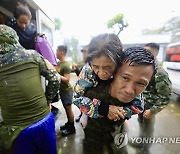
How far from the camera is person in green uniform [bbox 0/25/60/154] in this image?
143 cm

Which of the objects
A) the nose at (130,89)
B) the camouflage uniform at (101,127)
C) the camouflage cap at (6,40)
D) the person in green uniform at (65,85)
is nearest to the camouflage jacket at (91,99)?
the camouflage uniform at (101,127)

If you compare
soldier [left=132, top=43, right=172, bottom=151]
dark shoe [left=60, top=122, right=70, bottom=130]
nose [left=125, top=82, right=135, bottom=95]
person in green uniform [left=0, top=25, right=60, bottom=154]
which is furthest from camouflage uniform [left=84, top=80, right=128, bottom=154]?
dark shoe [left=60, top=122, right=70, bottom=130]

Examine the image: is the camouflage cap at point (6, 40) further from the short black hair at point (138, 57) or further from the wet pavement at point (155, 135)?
the wet pavement at point (155, 135)

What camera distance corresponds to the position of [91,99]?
1086 mm

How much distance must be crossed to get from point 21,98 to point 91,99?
27.2 inches

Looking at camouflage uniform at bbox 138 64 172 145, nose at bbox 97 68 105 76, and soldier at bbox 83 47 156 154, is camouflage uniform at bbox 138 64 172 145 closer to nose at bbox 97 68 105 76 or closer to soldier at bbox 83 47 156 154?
soldier at bbox 83 47 156 154

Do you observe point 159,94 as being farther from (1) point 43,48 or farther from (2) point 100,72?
(1) point 43,48

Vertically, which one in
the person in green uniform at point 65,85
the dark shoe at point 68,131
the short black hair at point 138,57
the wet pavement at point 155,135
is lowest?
the wet pavement at point 155,135

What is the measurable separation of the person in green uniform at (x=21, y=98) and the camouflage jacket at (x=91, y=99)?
1.82ft

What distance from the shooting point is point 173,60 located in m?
4.80

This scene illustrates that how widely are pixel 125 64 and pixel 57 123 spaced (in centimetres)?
295

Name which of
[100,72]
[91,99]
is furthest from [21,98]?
[100,72]

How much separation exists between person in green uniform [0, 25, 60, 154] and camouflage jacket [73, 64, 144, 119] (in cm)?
56

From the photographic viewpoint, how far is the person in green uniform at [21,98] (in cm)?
143
